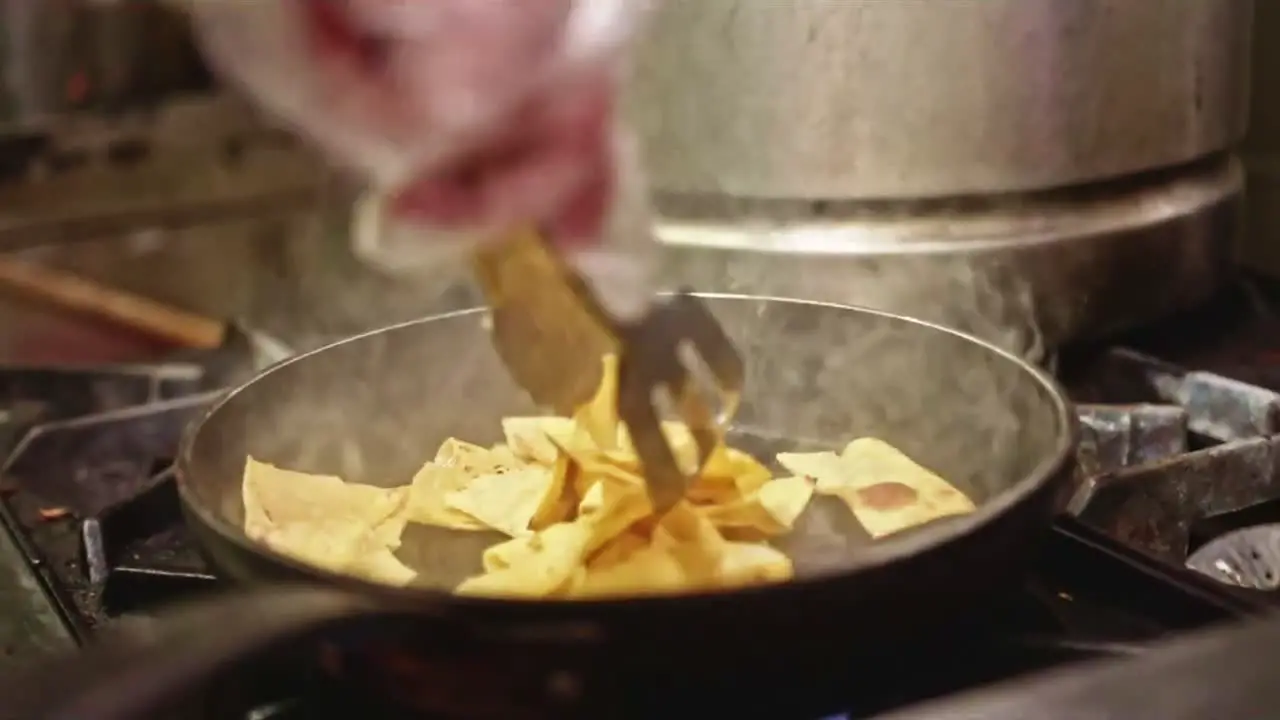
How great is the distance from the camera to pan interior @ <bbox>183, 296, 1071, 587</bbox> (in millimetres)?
551

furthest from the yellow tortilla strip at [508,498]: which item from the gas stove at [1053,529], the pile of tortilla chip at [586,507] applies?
the gas stove at [1053,529]

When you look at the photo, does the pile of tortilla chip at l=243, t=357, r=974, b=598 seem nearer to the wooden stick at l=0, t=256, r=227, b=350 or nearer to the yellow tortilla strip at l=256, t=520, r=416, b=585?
the yellow tortilla strip at l=256, t=520, r=416, b=585

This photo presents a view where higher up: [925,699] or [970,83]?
[970,83]

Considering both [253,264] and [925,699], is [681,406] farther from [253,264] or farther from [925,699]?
[253,264]

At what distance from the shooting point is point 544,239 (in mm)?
465

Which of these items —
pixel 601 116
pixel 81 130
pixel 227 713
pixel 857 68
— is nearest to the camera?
pixel 227 713

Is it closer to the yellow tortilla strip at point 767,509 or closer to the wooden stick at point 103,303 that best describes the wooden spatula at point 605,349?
the yellow tortilla strip at point 767,509

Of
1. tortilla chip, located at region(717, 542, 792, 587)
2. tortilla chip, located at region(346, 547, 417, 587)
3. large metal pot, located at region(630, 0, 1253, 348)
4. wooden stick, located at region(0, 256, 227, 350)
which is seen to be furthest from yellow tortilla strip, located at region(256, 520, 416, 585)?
wooden stick, located at region(0, 256, 227, 350)

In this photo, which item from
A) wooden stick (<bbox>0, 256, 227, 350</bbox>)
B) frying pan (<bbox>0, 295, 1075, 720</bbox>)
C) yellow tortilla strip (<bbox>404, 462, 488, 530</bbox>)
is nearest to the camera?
frying pan (<bbox>0, 295, 1075, 720</bbox>)

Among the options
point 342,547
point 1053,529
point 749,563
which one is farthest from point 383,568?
point 1053,529

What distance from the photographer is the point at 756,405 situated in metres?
0.65

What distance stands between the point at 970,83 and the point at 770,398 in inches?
6.5

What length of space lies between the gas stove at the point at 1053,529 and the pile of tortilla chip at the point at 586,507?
0.05 m

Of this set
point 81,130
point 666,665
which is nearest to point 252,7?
point 666,665
